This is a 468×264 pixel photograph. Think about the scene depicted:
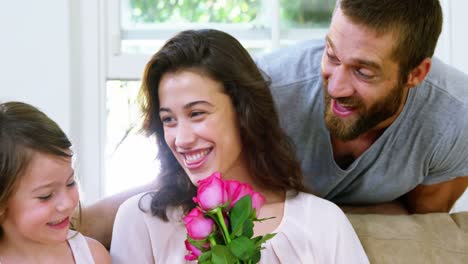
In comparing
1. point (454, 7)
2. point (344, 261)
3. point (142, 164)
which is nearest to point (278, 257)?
point (344, 261)

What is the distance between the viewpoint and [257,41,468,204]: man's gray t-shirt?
7.26ft

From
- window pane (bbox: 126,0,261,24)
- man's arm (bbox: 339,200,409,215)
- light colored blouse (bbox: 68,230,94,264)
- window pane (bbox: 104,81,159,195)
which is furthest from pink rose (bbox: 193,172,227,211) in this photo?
window pane (bbox: 126,0,261,24)

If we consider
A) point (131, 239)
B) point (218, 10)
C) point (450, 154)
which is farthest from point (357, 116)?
point (218, 10)

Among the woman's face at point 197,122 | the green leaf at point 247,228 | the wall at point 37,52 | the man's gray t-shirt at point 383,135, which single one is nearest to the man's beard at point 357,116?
the man's gray t-shirt at point 383,135

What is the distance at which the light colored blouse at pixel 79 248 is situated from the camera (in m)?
1.81

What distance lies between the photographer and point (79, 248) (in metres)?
1.83

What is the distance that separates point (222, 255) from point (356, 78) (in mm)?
854

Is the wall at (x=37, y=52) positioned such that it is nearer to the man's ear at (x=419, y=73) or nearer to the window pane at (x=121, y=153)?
the window pane at (x=121, y=153)

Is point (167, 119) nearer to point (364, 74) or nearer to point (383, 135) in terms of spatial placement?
point (364, 74)

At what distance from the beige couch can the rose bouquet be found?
2.58 feet

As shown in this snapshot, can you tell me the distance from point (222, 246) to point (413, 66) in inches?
38.2

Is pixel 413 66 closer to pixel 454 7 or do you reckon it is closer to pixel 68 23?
pixel 454 7

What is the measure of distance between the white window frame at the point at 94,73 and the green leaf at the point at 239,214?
1.54 m

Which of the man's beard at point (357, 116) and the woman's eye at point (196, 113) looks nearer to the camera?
the woman's eye at point (196, 113)
